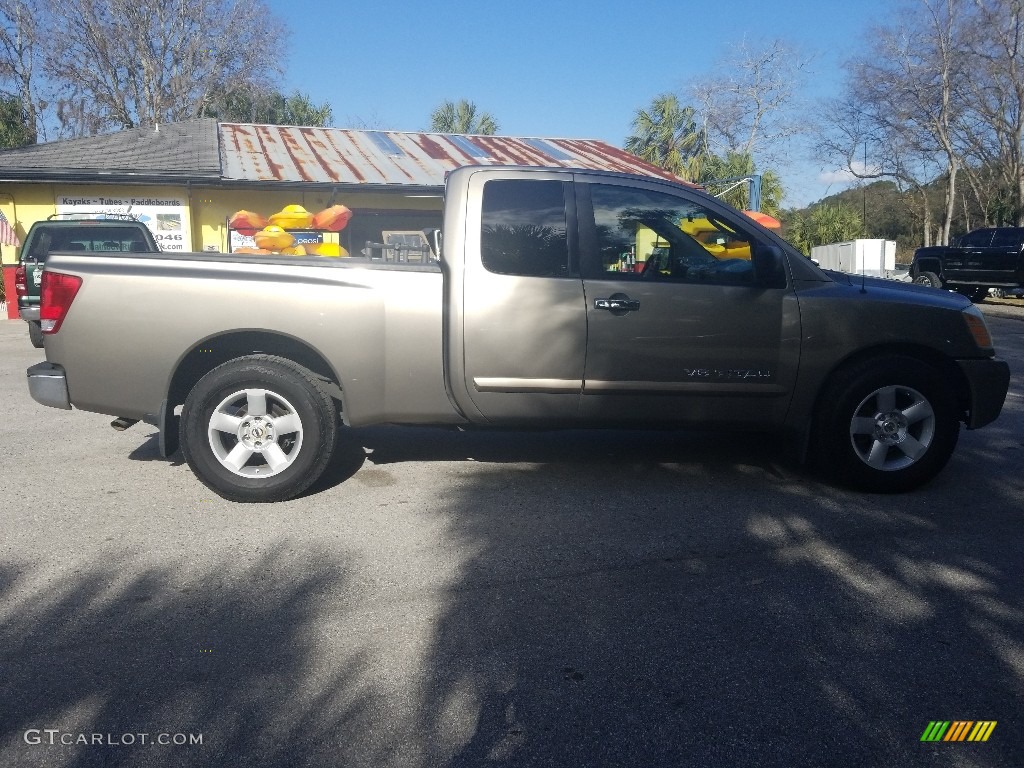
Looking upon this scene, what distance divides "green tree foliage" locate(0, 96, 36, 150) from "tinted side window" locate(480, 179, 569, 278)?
120 feet

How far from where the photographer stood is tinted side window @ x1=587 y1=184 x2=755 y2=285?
5.08 meters

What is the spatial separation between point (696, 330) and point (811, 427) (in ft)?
3.05

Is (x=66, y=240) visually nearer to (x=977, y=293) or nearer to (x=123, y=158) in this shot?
(x=123, y=158)

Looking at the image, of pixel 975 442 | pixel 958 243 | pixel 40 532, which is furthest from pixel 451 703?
pixel 958 243

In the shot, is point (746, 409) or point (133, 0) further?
point (133, 0)

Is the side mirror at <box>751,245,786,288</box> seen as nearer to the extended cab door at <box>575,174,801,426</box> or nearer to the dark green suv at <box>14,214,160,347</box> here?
the extended cab door at <box>575,174,801,426</box>

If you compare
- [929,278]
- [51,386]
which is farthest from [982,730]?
[929,278]

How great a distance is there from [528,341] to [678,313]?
2.86ft

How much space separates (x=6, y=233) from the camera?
17.8m

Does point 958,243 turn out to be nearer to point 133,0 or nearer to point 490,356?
point 490,356

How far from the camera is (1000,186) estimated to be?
3538 cm

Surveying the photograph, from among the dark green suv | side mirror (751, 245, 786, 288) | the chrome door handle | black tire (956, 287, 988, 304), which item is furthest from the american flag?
black tire (956, 287, 988, 304)

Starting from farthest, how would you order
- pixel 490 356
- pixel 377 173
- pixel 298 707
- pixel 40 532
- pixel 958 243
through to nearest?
pixel 958 243 → pixel 377 173 → pixel 490 356 → pixel 40 532 → pixel 298 707

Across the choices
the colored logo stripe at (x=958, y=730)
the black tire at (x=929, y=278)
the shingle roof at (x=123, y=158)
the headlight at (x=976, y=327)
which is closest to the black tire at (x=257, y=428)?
the colored logo stripe at (x=958, y=730)
